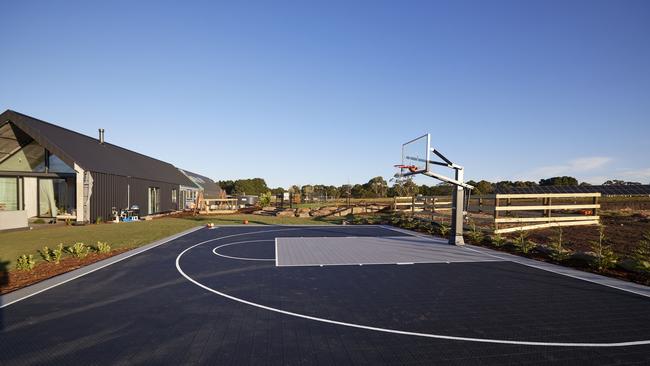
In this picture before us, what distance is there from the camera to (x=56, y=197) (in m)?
17.8

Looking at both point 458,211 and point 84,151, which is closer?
point 458,211

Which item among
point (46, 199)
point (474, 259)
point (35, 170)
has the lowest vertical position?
point (474, 259)

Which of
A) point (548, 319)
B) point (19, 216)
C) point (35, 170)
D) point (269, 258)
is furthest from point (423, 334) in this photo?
point (35, 170)

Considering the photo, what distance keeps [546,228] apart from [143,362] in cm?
1513

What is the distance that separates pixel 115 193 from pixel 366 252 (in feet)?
55.9

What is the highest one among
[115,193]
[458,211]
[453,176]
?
[453,176]

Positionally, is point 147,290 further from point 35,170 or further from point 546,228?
point 35,170

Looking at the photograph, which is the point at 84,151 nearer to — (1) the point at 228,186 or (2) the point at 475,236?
(2) the point at 475,236

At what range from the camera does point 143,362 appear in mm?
3262

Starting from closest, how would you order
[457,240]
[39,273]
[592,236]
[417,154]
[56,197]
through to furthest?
[39,273], [592,236], [457,240], [417,154], [56,197]

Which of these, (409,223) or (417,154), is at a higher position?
(417,154)

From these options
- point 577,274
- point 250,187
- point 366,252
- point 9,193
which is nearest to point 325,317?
point 366,252

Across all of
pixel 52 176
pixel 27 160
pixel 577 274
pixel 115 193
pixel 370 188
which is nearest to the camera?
pixel 577 274

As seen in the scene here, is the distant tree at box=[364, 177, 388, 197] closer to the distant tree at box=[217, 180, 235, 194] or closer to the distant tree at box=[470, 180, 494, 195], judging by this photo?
the distant tree at box=[470, 180, 494, 195]
